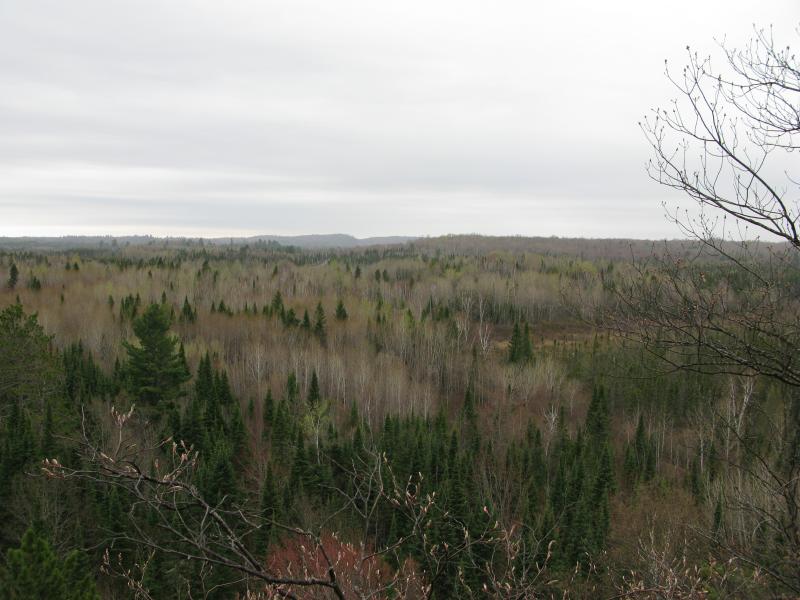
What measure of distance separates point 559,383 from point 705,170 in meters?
45.1

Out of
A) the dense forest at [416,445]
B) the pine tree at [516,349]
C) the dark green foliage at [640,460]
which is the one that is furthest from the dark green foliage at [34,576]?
the pine tree at [516,349]

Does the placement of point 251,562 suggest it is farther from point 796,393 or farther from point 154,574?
point 154,574

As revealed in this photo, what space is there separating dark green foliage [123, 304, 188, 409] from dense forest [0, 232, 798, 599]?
0.46 ft

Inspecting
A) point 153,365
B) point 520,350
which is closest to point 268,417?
point 153,365

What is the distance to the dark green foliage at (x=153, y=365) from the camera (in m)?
33.7

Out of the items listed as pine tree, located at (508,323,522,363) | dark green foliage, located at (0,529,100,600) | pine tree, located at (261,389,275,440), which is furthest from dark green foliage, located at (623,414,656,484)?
dark green foliage, located at (0,529,100,600)

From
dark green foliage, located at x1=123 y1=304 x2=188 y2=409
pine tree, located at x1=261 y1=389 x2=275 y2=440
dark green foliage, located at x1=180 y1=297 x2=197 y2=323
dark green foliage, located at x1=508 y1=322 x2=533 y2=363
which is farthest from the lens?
dark green foliage, located at x1=180 y1=297 x2=197 y2=323

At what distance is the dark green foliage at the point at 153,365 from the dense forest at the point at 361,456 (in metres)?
0.14

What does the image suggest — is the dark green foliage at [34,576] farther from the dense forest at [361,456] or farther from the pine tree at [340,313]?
the pine tree at [340,313]

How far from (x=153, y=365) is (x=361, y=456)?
14624 millimetres

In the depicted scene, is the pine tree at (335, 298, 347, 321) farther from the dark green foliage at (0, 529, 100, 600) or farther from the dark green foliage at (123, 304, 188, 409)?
the dark green foliage at (0, 529, 100, 600)

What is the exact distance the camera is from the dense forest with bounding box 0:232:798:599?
17.5 feet

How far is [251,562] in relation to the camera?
3684 mm

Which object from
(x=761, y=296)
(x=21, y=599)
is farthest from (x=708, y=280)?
(x=21, y=599)
